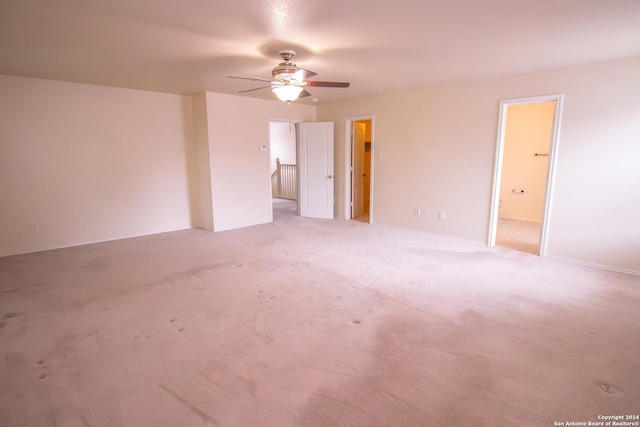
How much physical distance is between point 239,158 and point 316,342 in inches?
168

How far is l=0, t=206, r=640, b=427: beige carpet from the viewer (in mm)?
1800

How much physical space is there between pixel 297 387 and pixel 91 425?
43.3 inches

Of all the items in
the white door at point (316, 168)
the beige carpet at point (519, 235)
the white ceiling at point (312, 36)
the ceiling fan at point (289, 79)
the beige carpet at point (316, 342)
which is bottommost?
the beige carpet at point (316, 342)

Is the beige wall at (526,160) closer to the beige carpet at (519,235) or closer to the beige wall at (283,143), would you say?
the beige carpet at (519,235)

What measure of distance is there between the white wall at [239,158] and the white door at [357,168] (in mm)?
1489

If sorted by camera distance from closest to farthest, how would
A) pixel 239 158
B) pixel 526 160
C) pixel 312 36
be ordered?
pixel 312 36 < pixel 239 158 < pixel 526 160

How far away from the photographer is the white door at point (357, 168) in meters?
6.66

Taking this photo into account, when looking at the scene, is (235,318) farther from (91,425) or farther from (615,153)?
(615,153)

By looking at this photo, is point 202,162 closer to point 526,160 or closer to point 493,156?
point 493,156

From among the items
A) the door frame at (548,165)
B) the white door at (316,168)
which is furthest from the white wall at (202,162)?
the door frame at (548,165)

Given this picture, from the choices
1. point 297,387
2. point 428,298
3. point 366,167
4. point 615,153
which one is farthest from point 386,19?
point 366,167

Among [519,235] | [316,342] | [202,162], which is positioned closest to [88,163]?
[202,162]

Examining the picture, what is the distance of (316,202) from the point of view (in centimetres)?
696

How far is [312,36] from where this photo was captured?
2.86m
